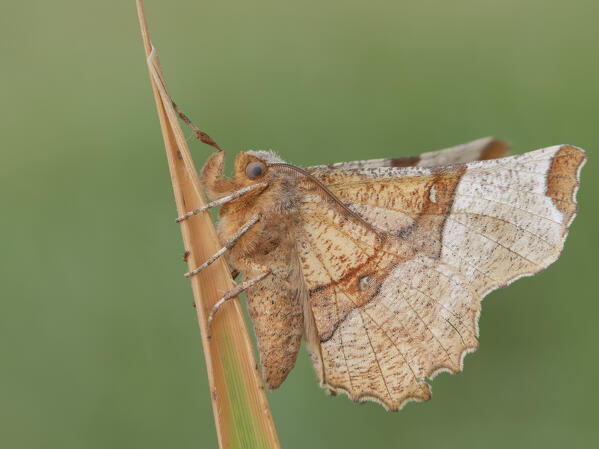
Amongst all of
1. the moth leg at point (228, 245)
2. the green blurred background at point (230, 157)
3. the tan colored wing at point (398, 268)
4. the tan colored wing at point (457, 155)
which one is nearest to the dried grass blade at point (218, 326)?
the moth leg at point (228, 245)

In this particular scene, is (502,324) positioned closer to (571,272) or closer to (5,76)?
(571,272)

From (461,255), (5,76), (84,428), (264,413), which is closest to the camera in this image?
(264,413)

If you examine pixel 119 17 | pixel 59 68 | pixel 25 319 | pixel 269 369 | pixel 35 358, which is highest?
pixel 119 17

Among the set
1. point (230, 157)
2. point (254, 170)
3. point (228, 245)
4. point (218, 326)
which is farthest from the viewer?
point (230, 157)

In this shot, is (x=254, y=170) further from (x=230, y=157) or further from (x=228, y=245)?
(x=230, y=157)

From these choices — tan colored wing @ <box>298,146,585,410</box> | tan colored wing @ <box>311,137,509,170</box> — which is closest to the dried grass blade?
tan colored wing @ <box>298,146,585,410</box>

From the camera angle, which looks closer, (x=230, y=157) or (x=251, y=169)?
(x=251, y=169)

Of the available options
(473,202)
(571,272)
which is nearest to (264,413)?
(473,202)

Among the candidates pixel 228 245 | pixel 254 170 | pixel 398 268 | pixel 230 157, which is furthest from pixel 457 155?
pixel 230 157
